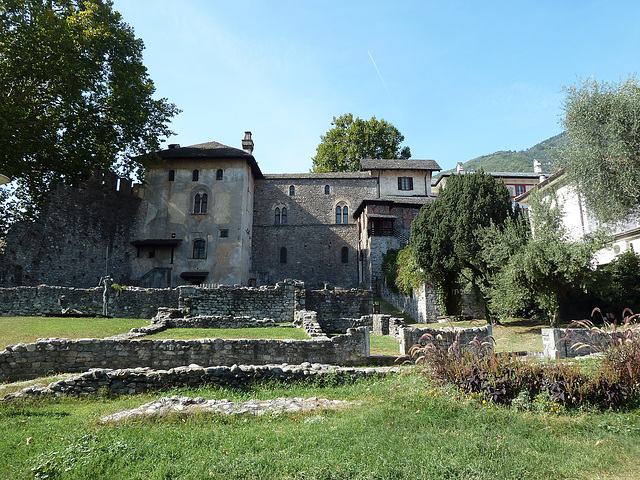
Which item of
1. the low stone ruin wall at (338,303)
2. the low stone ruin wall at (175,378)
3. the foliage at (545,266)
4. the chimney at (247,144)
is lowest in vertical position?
the low stone ruin wall at (175,378)

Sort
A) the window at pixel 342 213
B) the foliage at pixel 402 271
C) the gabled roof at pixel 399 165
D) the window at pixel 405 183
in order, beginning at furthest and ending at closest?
the window at pixel 342 213 < the window at pixel 405 183 < the gabled roof at pixel 399 165 < the foliage at pixel 402 271

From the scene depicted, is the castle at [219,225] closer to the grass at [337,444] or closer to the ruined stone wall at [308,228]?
the ruined stone wall at [308,228]

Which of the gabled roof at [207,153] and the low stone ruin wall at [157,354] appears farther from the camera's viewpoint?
the gabled roof at [207,153]

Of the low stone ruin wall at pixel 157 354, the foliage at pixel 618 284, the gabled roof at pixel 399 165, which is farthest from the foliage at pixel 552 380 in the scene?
the gabled roof at pixel 399 165

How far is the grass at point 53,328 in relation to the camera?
13594 millimetres

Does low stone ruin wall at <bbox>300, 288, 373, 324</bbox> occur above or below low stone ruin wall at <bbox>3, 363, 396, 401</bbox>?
above

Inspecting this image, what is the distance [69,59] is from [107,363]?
22.7 meters

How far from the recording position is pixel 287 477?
4.53m

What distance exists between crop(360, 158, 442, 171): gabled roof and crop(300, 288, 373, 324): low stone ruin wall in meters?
24.1

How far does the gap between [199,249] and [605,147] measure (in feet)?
102

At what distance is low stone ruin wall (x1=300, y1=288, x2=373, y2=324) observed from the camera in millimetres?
22375

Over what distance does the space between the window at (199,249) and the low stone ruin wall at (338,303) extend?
16.8 meters

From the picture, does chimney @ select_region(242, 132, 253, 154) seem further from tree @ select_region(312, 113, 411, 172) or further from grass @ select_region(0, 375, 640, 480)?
grass @ select_region(0, 375, 640, 480)

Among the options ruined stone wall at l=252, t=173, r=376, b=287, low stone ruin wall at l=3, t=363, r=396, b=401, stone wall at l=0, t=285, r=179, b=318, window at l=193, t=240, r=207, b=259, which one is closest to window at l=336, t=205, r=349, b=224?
ruined stone wall at l=252, t=173, r=376, b=287
